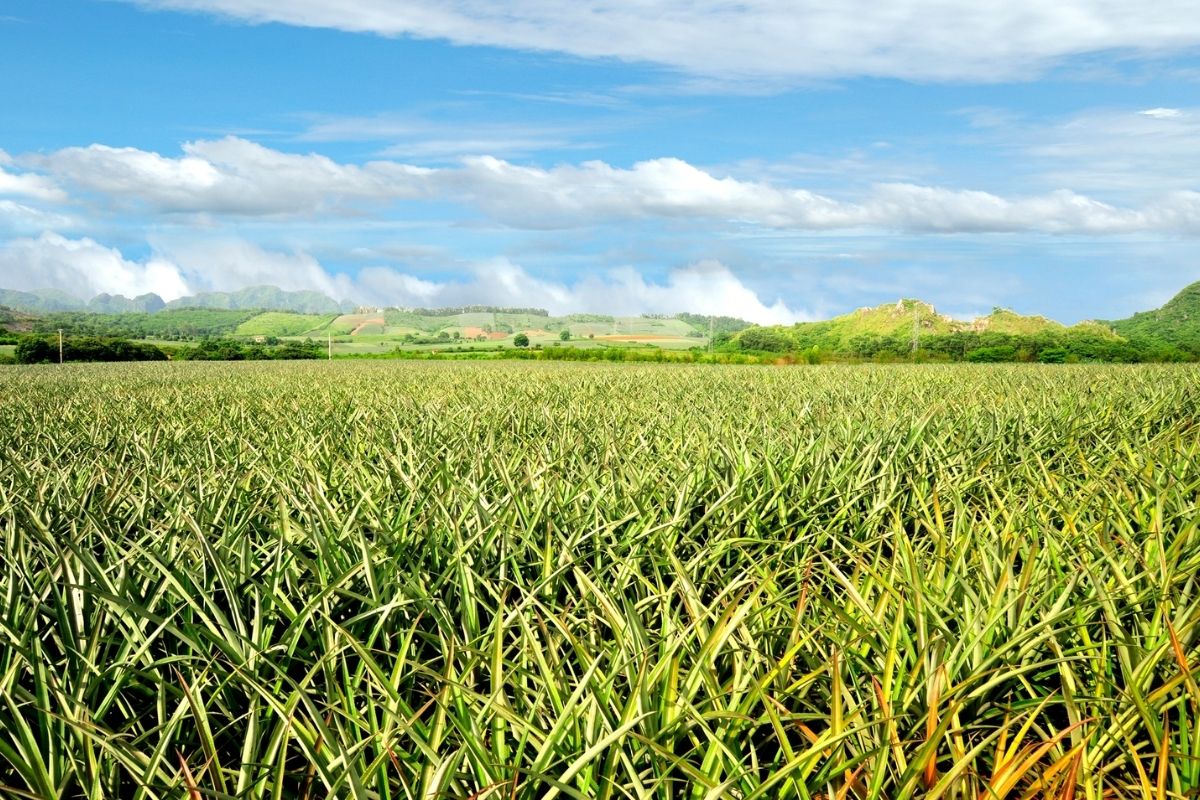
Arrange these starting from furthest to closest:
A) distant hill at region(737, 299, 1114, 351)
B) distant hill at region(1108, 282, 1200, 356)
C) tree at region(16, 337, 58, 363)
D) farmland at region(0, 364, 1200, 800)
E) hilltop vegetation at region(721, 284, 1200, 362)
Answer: distant hill at region(737, 299, 1114, 351), distant hill at region(1108, 282, 1200, 356), tree at region(16, 337, 58, 363), hilltop vegetation at region(721, 284, 1200, 362), farmland at region(0, 364, 1200, 800)

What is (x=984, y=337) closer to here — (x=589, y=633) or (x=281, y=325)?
(x=589, y=633)

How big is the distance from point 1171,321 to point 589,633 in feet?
373

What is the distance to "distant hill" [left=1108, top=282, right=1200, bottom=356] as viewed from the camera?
300 ft

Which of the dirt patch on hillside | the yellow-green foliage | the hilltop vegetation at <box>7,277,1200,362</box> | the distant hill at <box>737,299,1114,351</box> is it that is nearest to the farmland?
the hilltop vegetation at <box>7,277,1200,362</box>

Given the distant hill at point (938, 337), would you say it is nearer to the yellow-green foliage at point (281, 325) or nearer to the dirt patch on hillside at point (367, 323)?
the dirt patch on hillside at point (367, 323)

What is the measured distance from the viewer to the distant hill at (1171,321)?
91.4m

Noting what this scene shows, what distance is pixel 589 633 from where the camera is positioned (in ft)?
7.72

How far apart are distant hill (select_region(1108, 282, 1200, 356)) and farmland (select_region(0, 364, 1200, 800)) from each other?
101419 millimetres

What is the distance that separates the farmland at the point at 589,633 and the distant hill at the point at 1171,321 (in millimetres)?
101419

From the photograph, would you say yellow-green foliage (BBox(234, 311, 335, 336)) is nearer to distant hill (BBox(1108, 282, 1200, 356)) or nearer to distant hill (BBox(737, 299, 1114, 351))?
distant hill (BBox(737, 299, 1114, 351))

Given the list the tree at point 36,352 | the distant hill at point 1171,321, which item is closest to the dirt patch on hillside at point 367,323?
the tree at point 36,352

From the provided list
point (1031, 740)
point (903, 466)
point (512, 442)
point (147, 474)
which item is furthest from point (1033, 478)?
point (147, 474)

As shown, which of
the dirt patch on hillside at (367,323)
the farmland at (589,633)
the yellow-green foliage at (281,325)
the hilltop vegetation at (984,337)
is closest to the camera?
the farmland at (589,633)

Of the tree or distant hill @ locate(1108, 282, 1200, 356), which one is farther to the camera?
distant hill @ locate(1108, 282, 1200, 356)
